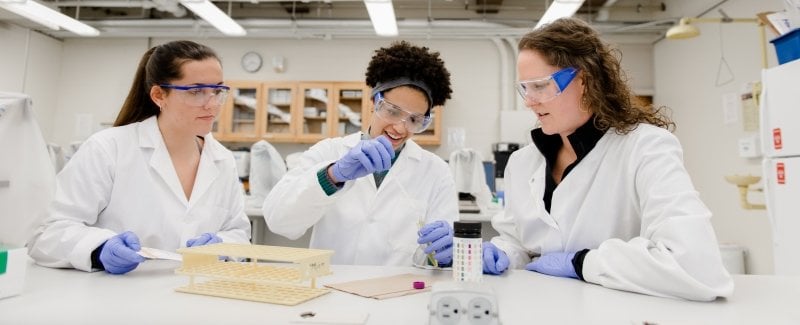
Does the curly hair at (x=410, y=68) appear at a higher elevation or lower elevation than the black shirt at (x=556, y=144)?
higher

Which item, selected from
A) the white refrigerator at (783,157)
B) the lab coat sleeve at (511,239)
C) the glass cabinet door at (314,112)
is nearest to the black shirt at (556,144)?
the lab coat sleeve at (511,239)

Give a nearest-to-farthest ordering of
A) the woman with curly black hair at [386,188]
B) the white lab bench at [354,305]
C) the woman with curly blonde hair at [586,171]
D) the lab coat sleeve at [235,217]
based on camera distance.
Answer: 1. the white lab bench at [354,305]
2. the woman with curly blonde hair at [586,171]
3. the woman with curly black hair at [386,188]
4. the lab coat sleeve at [235,217]

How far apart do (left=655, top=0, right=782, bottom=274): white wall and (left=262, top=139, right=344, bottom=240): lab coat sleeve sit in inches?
161

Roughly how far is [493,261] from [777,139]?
2085mm

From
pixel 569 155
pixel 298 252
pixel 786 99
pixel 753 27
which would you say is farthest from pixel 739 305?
pixel 753 27

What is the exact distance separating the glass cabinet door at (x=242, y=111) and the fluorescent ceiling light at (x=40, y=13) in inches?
62.6

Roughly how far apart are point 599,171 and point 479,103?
4.86m

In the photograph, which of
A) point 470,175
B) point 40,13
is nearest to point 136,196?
point 470,175

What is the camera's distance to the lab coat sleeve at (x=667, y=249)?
39.0 inches

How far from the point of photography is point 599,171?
52.8 inches

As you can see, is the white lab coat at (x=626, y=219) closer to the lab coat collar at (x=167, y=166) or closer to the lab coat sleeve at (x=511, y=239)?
the lab coat sleeve at (x=511, y=239)

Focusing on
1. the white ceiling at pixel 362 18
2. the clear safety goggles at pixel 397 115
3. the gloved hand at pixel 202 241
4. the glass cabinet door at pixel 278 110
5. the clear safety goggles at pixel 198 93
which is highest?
the white ceiling at pixel 362 18

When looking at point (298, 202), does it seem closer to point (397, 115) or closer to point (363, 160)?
point (363, 160)

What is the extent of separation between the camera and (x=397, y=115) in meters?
1.61
